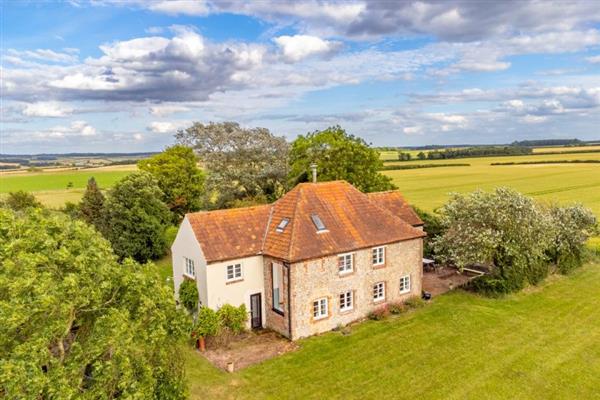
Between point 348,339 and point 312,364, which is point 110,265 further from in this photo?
point 348,339

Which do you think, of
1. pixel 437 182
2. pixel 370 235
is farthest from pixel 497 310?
pixel 437 182

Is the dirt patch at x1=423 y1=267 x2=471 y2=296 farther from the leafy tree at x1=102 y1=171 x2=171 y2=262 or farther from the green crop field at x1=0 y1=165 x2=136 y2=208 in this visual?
the green crop field at x1=0 y1=165 x2=136 y2=208

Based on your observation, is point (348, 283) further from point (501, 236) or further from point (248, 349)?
point (501, 236)

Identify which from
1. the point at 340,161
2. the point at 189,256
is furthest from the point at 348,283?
the point at 340,161

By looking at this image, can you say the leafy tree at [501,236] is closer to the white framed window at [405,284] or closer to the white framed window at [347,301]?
the white framed window at [405,284]

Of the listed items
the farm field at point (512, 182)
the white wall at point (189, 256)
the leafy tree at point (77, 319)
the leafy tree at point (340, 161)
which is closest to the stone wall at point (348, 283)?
the white wall at point (189, 256)
